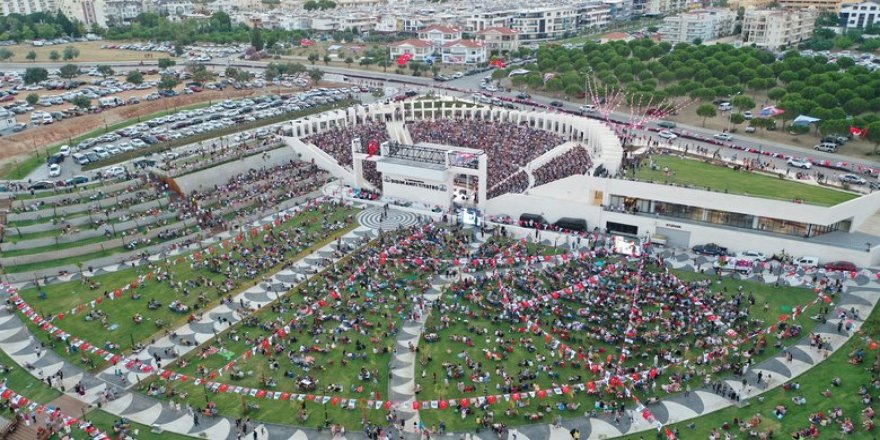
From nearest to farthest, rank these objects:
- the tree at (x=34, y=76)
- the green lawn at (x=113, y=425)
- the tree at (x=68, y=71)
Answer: the green lawn at (x=113, y=425)
the tree at (x=34, y=76)
the tree at (x=68, y=71)

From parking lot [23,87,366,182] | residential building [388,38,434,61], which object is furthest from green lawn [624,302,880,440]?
residential building [388,38,434,61]

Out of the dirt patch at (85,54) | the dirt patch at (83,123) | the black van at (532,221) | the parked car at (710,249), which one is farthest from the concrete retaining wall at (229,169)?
the dirt patch at (85,54)

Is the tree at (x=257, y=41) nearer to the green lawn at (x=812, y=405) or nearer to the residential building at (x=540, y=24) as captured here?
the residential building at (x=540, y=24)

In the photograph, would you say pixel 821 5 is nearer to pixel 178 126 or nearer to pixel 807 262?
pixel 807 262

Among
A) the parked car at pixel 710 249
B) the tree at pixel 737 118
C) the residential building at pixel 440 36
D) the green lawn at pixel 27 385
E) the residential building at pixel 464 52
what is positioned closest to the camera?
the green lawn at pixel 27 385

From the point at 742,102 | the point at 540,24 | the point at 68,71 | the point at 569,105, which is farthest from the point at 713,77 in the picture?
the point at 68,71

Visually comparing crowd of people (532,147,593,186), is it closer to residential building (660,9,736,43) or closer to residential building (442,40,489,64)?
residential building (442,40,489,64)
